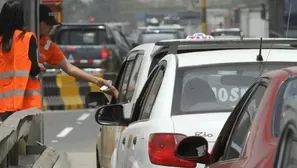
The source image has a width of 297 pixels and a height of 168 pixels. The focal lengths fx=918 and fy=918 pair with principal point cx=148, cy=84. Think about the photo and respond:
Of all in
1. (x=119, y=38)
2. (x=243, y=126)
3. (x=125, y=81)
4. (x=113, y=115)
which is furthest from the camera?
(x=119, y=38)

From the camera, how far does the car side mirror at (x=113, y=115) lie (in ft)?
24.5

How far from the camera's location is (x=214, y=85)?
642 cm

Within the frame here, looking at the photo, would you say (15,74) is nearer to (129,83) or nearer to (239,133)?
(129,83)

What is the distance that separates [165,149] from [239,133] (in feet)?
3.58

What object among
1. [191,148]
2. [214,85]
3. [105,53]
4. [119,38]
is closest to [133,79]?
[214,85]

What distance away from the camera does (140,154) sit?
19.8ft

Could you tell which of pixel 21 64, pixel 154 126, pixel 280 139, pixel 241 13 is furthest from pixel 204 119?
pixel 241 13

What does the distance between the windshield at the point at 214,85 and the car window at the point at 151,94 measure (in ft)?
0.61

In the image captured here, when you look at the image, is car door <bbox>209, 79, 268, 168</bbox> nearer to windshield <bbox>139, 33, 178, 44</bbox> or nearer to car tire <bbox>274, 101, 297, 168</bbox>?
car tire <bbox>274, 101, 297, 168</bbox>

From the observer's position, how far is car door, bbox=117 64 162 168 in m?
6.41

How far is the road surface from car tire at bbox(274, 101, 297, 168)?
9.07 metres

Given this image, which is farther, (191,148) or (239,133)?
(191,148)

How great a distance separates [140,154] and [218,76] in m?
0.86

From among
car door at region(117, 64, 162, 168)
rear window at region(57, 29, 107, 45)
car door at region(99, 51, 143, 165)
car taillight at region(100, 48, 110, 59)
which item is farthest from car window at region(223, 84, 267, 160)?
rear window at region(57, 29, 107, 45)
